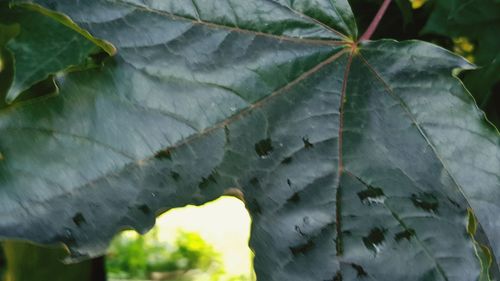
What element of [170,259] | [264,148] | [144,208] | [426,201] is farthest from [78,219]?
[170,259]

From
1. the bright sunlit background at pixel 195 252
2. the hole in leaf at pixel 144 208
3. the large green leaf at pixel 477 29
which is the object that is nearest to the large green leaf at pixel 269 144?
the hole in leaf at pixel 144 208

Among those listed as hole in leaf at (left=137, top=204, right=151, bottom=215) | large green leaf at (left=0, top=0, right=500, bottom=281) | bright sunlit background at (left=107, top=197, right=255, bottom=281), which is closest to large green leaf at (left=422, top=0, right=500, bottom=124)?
large green leaf at (left=0, top=0, right=500, bottom=281)

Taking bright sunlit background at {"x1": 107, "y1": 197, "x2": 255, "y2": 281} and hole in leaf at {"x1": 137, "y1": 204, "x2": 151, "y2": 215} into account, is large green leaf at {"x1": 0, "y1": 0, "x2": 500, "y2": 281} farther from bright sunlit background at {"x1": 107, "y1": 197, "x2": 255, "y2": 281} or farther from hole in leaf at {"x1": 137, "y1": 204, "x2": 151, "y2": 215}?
bright sunlit background at {"x1": 107, "y1": 197, "x2": 255, "y2": 281}

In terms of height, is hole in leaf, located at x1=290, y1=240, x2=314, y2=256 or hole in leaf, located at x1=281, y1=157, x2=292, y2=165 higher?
hole in leaf, located at x1=281, y1=157, x2=292, y2=165

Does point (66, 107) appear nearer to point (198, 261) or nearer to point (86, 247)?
point (86, 247)

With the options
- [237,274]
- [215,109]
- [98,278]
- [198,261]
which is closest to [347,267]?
[215,109]

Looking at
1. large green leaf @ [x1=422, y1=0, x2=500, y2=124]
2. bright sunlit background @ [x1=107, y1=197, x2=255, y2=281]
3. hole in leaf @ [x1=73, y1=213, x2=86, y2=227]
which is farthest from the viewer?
bright sunlit background @ [x1=107, y1=197, x2=255, y2=281]
